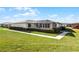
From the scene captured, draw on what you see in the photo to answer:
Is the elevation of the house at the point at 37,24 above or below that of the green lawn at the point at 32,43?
above

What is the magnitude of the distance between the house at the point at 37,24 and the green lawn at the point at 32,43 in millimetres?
106

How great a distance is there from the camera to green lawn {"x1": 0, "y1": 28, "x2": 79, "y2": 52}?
4219mm

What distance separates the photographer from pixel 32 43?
422 centimetres

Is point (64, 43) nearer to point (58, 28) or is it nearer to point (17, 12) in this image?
point (58, 28)

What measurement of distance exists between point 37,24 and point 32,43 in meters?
0.25

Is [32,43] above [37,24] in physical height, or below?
below

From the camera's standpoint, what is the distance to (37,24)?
14.0 ft

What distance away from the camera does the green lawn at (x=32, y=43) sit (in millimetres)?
4219
